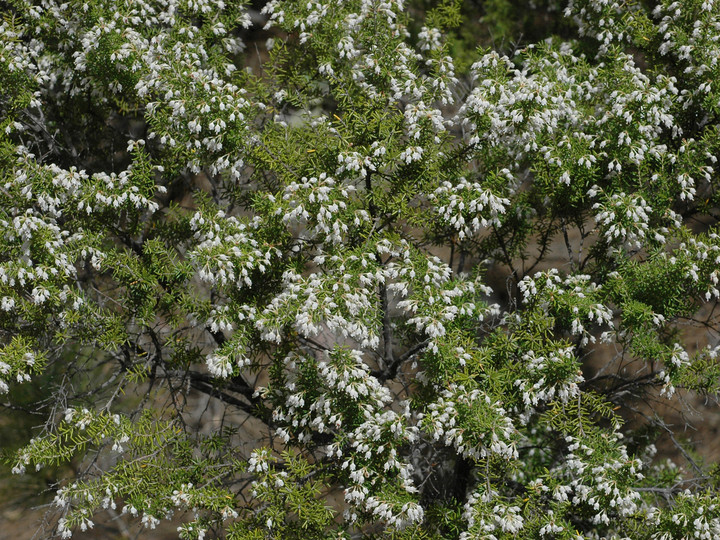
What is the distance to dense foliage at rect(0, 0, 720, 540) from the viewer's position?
5.42 m

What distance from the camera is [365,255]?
543cm

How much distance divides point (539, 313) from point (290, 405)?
229 centimetres

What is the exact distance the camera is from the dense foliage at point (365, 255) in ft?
17.8

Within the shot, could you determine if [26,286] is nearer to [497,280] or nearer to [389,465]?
[389,465]

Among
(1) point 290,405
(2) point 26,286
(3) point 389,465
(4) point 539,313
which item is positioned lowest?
(3) point 389,465

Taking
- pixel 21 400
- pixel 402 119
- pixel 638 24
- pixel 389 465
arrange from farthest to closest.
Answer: pixel 21 400
pixel 638 24
pixel 402 119
pixel 389 465

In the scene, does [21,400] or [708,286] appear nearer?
[708,286]

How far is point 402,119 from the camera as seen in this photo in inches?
248

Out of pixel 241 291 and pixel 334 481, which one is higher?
pixel 241 291

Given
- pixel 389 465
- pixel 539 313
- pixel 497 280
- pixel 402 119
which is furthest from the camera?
pixel 497 280

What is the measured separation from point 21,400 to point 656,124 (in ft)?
30.8

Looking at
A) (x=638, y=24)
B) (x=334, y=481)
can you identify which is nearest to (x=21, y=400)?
(x=334, y=481)

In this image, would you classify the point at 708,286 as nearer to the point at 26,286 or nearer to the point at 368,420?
the point at 368,420

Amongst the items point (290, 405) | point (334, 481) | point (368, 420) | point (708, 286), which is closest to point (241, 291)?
point (290, 405)
